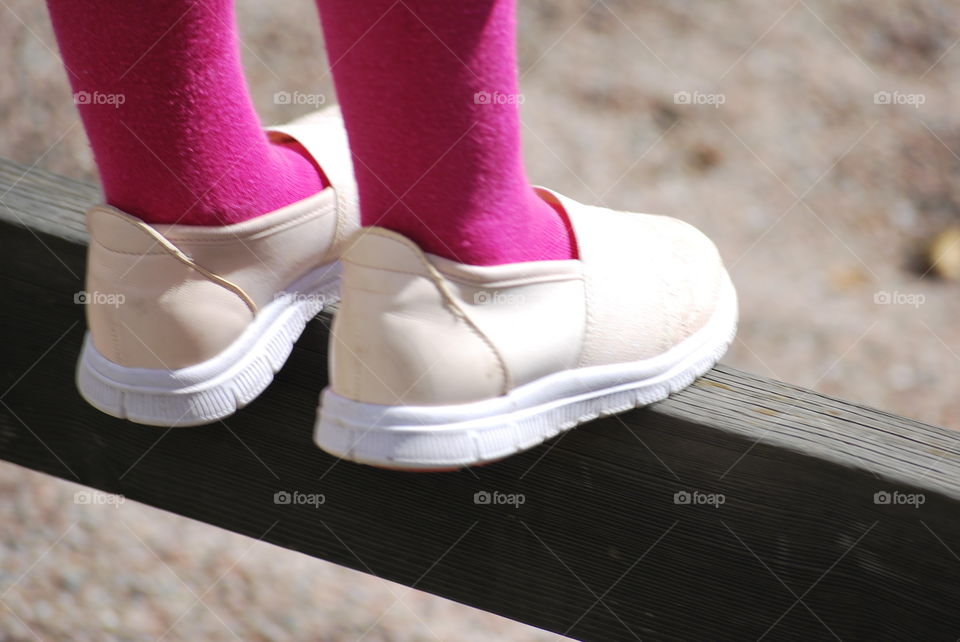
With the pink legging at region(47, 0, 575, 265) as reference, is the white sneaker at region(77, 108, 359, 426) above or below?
below

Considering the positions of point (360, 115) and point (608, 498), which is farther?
point (608, 498)

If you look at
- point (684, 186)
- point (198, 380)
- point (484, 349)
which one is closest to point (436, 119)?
point (484, 349)

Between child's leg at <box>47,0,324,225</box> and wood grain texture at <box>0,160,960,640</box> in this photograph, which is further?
wood grain texture at <box>0,160,960,640</box>

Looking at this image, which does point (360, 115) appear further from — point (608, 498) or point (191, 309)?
point (608, 498)

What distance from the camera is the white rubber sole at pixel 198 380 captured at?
86cm

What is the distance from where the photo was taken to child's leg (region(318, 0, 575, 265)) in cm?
69

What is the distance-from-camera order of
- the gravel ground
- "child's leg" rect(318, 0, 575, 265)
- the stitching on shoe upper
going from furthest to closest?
the gravel ground < the stitching on shoe upper < "child's leg" rect(318, 0, 575, 265)

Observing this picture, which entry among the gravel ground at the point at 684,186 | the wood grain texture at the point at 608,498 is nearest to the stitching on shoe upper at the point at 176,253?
the wood grain texture at the point at 608,498

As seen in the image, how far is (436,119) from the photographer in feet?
2.39

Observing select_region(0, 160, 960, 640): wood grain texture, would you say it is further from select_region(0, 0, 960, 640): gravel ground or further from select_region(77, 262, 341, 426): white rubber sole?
select_region(0, 0, 960, 640): gravel ground

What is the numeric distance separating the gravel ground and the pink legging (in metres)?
1.03

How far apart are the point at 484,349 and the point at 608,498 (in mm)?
215

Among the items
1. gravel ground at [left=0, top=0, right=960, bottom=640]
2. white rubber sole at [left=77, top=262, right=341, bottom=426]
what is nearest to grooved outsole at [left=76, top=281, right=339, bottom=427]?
white rubber sole at [left=77, top=262, right=341, bottom=426]

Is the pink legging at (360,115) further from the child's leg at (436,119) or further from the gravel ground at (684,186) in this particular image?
the gravel ground at (684,186)
